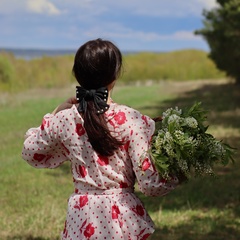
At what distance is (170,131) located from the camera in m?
3.21

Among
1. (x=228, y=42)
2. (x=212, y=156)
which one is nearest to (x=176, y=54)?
(x=228, y=42)

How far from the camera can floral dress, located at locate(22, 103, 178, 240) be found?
312cm

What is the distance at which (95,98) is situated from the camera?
3152mm

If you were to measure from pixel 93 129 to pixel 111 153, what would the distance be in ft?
0.54

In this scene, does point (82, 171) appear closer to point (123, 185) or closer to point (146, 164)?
point (123, 185)

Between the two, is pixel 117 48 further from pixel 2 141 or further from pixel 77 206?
pixel 2 141

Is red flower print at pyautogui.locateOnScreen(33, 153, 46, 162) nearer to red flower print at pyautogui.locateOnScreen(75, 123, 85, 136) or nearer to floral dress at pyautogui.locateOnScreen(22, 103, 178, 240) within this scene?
floral dress at pyautogui.locateOnScreen(22, 103, 178, 240)

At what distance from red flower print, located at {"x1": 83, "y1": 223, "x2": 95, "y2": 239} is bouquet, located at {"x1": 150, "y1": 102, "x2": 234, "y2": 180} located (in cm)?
50

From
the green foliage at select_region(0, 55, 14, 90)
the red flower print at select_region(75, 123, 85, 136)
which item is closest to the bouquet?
the red flower print at select_region(75, 123, 85, 136)

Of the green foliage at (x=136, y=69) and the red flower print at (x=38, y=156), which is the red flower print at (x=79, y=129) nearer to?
the red flower print at (x=38, y=156)

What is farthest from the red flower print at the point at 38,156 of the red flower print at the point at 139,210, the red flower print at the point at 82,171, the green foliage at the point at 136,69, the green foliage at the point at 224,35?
the green foliage at the point at 136,69

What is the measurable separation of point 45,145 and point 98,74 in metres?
0.53

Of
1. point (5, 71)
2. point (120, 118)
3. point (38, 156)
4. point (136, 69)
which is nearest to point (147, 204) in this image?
point (38, 156)

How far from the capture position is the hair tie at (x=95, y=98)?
10.3 feet
